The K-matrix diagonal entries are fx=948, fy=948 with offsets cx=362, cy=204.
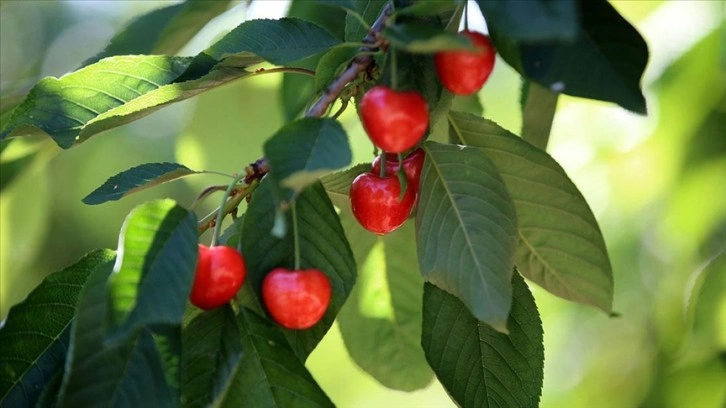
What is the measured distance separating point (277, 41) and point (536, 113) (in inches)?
19.2

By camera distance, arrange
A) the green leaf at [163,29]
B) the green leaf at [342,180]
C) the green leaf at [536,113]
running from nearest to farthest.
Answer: the green leaf at [342,180] → the green leaf at [536,113] → the green leaf at [163,29]

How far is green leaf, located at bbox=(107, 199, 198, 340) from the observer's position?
70cm

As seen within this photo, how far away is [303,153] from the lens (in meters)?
0.72

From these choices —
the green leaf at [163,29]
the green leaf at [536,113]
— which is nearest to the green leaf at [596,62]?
the green leaf at [536,113]

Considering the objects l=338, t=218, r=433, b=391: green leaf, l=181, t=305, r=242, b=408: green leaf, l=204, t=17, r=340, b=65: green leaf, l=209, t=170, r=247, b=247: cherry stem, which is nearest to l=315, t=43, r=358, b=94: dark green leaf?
l=204, t=17, r=340, b=65: green leaf

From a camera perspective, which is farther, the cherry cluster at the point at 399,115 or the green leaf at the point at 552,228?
the green leaf at the point at 552,228

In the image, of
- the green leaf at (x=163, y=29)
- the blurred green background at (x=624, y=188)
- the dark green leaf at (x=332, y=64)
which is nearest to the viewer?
the dark green leaf at (x=332, y=64)

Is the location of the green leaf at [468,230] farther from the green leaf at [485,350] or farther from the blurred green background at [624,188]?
the blurred green background at [624,188]

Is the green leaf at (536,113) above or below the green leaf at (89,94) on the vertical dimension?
below

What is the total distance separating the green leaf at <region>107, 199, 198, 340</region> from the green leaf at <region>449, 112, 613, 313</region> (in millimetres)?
352

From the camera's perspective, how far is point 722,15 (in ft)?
A: 5.61

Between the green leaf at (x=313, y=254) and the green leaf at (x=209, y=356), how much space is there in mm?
40

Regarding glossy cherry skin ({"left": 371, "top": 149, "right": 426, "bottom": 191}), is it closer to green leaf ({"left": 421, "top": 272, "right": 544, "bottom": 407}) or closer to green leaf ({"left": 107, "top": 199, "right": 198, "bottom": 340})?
green leaf ({"left": 421, "top": 272, "right": 544, "bottom": 407})

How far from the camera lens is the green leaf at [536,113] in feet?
4.19
